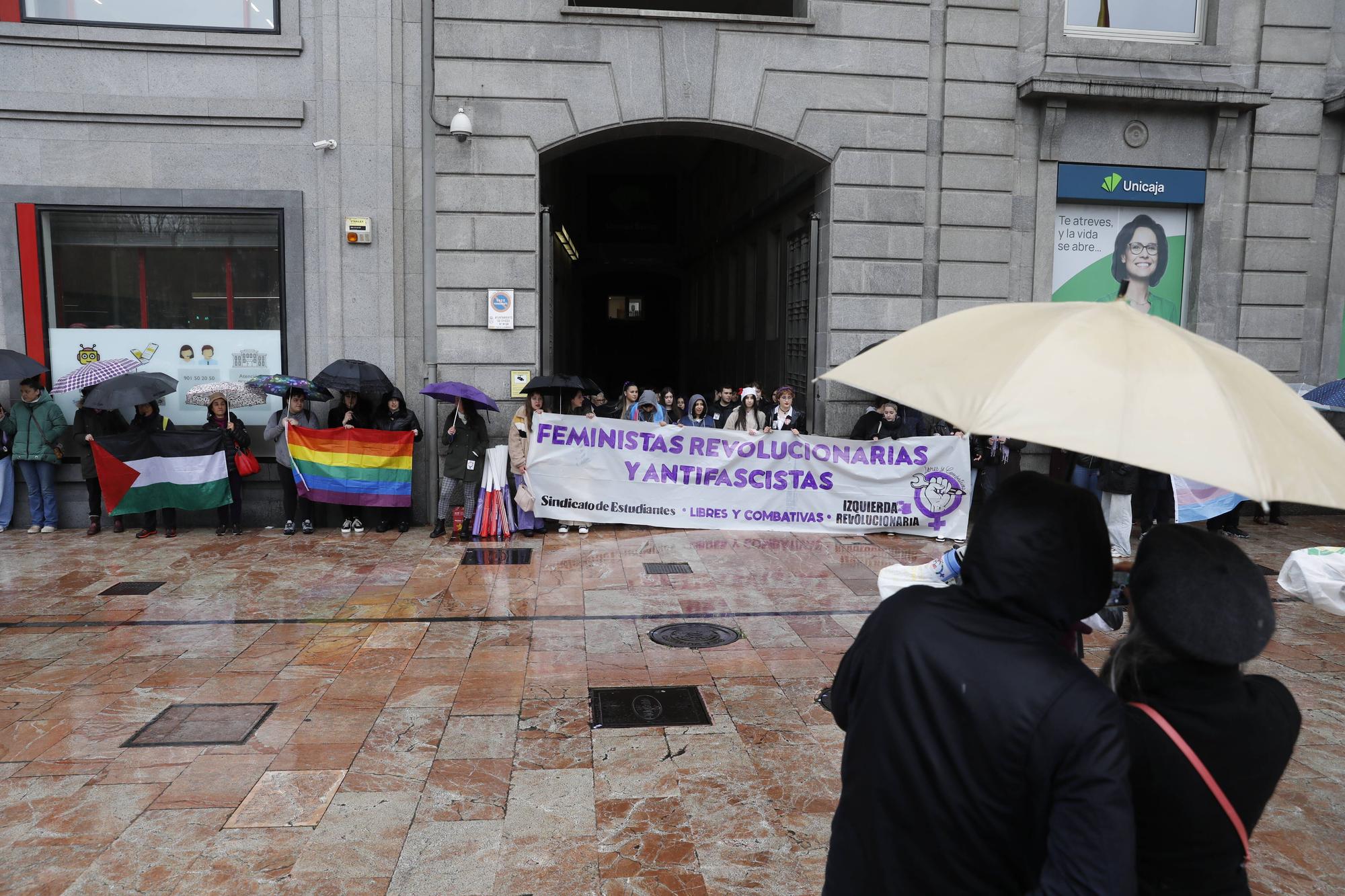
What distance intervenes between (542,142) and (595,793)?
30.9ft

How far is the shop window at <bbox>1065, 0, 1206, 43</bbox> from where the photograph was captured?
13.5 meters

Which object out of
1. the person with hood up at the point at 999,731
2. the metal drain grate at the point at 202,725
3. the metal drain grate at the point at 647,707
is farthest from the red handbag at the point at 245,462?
the person with hood up at the point at 999,731

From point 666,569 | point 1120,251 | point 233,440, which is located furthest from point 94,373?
point 1120,251

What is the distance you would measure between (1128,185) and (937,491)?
17.5 ft

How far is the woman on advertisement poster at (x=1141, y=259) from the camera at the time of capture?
1366 cm

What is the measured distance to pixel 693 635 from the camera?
7.72m

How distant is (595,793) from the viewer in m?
5.02

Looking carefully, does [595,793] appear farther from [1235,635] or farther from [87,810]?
[1235,635]

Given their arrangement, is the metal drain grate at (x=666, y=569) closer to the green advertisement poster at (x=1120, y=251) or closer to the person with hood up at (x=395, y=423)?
the person with hood up at (x=395, y=423)

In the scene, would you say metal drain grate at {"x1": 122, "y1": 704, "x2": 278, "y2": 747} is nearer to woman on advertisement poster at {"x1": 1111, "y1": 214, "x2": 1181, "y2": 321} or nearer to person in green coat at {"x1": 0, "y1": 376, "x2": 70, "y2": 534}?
person in green coat at {"x1": 0, "y1": 376, "x2": 70, "y2": 534}

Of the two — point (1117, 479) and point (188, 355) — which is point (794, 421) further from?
point (188, 355)

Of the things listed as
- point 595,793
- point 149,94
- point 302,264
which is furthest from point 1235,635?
point 149,94

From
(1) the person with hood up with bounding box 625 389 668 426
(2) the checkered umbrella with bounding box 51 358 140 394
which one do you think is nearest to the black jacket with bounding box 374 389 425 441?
(1) the person with hood up with bounding box 625 389 668 426

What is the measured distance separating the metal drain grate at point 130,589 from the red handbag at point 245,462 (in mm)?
2498
